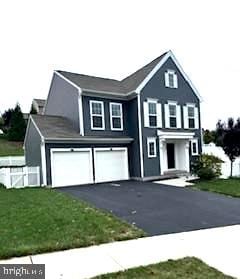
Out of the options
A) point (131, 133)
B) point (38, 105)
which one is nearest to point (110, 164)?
point (131, 133)

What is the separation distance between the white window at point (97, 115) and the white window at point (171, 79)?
527cm

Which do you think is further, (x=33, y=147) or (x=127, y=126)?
(x=127, y=126)

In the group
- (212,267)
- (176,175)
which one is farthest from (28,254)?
(176,175)

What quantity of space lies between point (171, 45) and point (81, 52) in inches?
257

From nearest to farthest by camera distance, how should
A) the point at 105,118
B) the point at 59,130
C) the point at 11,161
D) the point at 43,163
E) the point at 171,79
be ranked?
the point at 43,163 < the point at 59,130 < the point at 105,118 < the point at 171,79 < the point at 11,161

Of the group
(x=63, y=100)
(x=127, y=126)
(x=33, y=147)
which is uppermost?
(x=63, y=100)

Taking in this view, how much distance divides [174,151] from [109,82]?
7.21m

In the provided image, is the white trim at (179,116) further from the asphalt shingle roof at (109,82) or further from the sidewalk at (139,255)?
the sidewalk at (139,255)

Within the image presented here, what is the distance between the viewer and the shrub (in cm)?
1812

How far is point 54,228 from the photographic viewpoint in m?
→ 6.79

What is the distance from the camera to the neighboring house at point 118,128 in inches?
669

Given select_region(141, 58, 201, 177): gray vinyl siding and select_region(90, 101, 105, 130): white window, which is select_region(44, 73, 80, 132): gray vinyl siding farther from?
select_region(141, 58, 201, 177): gray vinyl siding

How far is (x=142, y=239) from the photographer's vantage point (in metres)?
6.22

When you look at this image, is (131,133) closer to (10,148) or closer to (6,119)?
(10,148)
